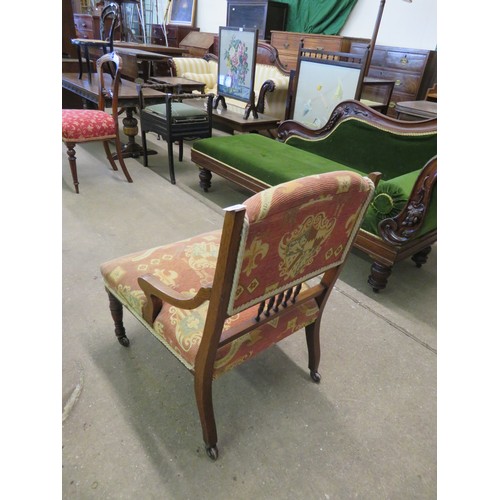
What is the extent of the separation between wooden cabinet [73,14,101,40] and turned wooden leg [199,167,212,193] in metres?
5.30

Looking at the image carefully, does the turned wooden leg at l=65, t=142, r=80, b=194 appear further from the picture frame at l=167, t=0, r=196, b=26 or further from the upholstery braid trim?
the picture frame at l=167, t=0, r=196, b=26

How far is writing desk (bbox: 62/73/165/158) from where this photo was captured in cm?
288

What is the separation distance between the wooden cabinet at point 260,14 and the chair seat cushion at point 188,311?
186 inches

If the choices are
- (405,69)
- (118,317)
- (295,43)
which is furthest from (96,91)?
→ (405,69)

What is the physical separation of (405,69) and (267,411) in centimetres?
421

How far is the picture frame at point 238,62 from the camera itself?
3088mm

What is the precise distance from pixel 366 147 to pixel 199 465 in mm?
2170

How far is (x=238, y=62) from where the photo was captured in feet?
10.6

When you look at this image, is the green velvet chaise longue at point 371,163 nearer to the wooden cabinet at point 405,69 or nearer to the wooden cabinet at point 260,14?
the wooden cabinet at point 405,69

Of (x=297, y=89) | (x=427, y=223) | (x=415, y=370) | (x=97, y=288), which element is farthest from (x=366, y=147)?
(x=97, y=288)

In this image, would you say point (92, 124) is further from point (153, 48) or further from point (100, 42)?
point (153, 48)

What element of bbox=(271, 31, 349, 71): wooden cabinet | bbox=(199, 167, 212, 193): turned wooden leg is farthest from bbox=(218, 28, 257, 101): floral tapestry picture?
bbox=(271, 31, 349, 71): wooden cabinet

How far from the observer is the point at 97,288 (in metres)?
1.72

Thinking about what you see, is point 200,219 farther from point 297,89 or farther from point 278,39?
point 278,39
